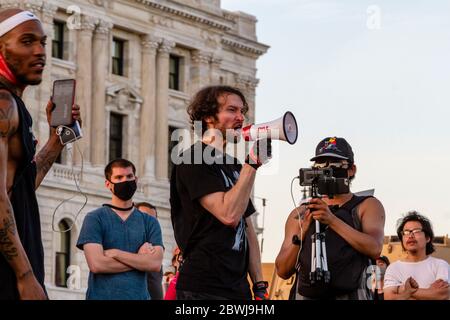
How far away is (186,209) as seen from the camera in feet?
28.0

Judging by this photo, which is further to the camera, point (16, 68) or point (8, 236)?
point (16, 68)

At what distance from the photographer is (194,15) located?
55.6 meters

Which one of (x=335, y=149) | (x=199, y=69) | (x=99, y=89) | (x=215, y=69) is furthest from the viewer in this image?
(x=215, y=69)

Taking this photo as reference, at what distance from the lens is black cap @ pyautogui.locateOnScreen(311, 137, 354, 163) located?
938 cm

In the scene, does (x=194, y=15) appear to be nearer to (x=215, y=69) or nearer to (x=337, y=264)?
(x=215, y=69)

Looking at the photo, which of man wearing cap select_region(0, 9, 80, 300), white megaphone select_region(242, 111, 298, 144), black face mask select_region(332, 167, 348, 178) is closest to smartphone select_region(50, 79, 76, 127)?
man wearing cap select_region(0, 9, 80, 300)

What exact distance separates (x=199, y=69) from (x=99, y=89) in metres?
5.61

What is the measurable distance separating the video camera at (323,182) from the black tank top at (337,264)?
0.17 m

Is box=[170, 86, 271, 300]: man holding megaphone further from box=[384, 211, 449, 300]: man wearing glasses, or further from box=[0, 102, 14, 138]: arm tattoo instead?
box=[384, 211, 449, 300]: man wearing glasses

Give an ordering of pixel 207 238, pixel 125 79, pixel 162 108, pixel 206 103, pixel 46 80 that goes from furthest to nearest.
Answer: pixel 162 108 → pixel 125 79 → pixel 46 80 → pixel 206 103 → pixel 207 238

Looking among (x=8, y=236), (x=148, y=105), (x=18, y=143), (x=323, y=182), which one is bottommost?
(x=8, y=236)

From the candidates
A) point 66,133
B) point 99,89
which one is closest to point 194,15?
point 99,89
